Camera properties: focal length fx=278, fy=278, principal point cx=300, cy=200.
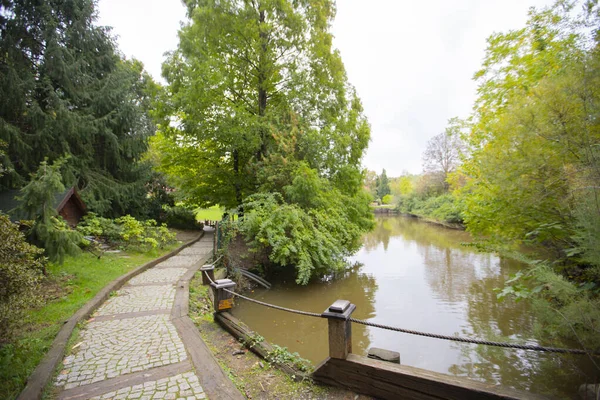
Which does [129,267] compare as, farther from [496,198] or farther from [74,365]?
[496,198]

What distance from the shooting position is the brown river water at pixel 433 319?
4.72m

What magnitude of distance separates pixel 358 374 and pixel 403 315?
4698 millimetres

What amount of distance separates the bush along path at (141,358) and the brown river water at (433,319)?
2.08 metres

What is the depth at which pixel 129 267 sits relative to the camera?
838 centimetres

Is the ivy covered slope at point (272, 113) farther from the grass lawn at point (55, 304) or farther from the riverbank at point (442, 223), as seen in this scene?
the riverbank at point (442, 223)

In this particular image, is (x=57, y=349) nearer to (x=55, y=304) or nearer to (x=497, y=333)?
(x=55, y=304)

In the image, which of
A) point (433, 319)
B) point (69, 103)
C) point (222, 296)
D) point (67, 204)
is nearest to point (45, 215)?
point (222, 296)

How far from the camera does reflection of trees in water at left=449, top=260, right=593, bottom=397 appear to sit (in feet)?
14.2

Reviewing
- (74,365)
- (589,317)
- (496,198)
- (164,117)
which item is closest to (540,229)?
(496,198)

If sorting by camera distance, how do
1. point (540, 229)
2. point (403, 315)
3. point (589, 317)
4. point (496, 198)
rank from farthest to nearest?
point (403, 315), point (496, 198), point (540, 229), point (589, 317)

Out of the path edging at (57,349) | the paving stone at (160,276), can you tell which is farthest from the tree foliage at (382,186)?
the path edging at (57,349)

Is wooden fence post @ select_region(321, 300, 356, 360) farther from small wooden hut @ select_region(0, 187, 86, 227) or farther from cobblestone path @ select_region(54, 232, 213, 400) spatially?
small wooden hut @ select_region(0, 187, 86, 227)

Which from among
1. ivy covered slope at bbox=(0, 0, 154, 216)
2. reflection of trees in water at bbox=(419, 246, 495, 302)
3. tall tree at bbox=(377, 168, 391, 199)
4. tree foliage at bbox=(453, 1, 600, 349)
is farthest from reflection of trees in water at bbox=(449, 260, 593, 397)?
tall tree at bbox=(377, 168, 391, 199)

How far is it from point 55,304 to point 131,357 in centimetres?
292
